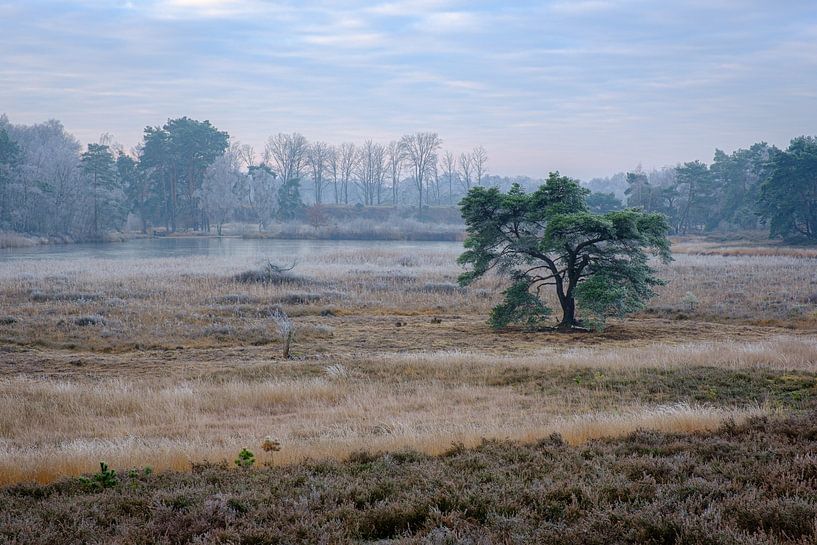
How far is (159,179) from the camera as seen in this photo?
108 metres

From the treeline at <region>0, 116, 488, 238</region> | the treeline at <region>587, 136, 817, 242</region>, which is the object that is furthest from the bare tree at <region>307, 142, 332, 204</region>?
the treeline at <region>587, 136, 817, 242</region>

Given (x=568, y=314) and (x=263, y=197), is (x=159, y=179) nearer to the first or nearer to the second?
(x=263, y=197)

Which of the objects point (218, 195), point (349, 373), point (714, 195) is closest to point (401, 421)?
point (349, 373)

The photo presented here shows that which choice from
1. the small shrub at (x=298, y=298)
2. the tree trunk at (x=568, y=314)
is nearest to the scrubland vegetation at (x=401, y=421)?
the small shrub at (x=298, y=298)

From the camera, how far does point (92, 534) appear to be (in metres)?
5.15

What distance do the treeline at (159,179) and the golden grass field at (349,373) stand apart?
58848mm

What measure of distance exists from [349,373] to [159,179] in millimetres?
100894

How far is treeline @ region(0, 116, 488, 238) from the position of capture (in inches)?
3334

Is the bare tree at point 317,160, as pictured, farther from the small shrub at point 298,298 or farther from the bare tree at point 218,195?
the small shrub at point 298,298

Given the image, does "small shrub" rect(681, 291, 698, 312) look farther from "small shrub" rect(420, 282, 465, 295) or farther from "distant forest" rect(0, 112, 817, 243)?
"distant forest" rect(0, 112, 817, 243)

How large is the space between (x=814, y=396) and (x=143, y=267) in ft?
137

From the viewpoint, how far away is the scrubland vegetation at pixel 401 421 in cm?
527

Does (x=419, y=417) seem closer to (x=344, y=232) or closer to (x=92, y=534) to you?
(x=92, y=534)

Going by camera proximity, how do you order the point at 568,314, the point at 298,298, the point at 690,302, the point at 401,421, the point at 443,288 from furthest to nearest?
1. the point at 443,288
2. the point at 298,298
3. the point at 690,302
4. the point at 568,314
5. the point at 401,421
